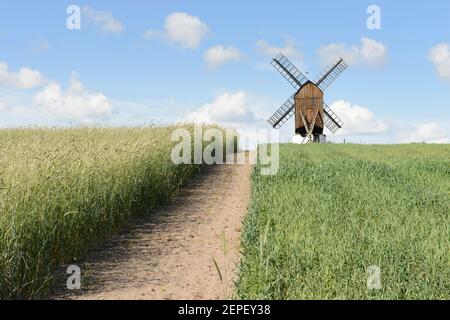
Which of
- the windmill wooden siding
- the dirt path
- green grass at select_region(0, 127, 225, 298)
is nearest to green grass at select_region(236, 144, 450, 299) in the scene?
the dirt path

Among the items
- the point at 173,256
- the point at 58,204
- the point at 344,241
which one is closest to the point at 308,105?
the point at 173,256

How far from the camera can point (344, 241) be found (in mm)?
6949

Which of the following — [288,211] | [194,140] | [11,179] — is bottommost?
[288,211]

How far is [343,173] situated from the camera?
15633mm

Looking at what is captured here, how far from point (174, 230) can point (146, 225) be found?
670mm

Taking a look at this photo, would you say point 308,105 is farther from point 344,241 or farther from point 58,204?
point 58,204

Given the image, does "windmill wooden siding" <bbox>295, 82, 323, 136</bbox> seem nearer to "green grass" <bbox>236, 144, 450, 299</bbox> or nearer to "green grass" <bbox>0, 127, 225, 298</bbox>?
"green grass" <bbox>236, 144, 450, 299</bbox>

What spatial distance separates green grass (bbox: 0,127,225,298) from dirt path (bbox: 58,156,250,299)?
0.37 meters

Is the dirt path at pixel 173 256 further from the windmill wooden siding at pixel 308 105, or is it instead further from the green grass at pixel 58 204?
the windmill wooden siding at pixel 308 105

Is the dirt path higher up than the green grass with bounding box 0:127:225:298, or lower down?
lower down

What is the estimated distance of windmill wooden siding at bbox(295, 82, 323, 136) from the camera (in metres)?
45.3
